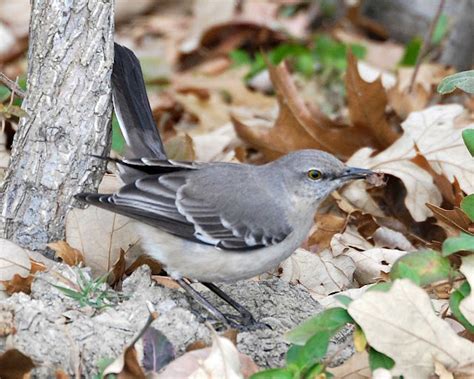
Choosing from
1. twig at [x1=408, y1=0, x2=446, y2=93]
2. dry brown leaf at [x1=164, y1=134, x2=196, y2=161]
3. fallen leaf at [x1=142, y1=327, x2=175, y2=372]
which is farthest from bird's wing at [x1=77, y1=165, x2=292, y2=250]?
twig at [x1=408, y1=0, x2=446, y2=93]

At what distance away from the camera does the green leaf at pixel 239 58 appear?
9508 millimetres

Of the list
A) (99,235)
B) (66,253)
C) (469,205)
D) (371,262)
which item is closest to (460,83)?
(469,205)

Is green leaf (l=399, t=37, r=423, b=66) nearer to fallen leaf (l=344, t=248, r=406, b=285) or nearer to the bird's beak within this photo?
fallen leaf (l=344, t=248, r=406, b=285)

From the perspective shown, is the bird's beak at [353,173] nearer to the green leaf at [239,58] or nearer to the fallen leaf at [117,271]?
the fallen leaf at [117,271]

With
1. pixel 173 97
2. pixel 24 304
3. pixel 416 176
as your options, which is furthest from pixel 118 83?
pixel 173 97

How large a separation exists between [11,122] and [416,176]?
266 cm

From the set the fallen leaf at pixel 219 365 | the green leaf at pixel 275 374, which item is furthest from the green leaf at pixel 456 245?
the fallen leaf at pixel 219 365

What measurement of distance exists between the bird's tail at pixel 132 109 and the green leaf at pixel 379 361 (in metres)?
1.78

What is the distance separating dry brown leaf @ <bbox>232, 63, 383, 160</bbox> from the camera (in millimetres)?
6586

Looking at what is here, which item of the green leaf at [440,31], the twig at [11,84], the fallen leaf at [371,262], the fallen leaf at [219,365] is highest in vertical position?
the twig at [11,84]

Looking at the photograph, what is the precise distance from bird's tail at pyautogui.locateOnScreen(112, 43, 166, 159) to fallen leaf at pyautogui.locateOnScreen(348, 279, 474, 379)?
5.73ft

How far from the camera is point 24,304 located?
412 cm

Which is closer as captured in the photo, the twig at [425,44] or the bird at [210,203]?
the bird at [210,203]

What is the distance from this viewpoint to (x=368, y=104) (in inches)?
255
